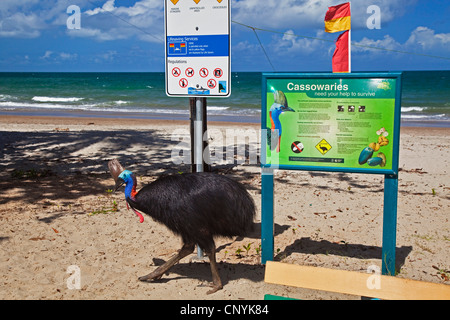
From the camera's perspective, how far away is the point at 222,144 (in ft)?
37.7

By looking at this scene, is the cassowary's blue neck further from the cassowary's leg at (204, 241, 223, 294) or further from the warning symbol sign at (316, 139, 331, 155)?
the warning symbol sign at (316, 139, 331, 155)

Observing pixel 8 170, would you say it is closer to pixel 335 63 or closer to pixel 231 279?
pixel 231 279

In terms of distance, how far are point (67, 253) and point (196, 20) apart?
2.75 meters

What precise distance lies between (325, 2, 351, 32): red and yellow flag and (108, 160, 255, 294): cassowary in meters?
1.68

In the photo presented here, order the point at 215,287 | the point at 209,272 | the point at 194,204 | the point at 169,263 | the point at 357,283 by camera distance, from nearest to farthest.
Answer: the point at 357,283 → the point at 194,204 → the point at 215,287 → the point at 169,263 → the point at 209,272

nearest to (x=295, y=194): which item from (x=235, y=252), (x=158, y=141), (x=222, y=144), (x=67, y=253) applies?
(x=235, y=252)

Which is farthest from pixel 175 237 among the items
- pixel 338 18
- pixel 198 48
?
pixel 338 18

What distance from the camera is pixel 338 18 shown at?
13.5 ft

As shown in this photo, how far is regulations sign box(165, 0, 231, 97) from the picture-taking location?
4035mm

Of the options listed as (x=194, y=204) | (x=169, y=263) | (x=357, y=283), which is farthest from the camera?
(x=169, y=263)

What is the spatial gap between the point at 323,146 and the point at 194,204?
1290 mm

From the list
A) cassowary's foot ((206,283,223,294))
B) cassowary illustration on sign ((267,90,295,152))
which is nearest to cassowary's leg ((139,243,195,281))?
cassowary's foot ((206,283,223,294))

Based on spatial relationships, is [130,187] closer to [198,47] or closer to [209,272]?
[209,272]
